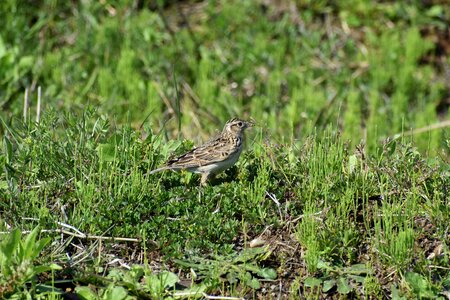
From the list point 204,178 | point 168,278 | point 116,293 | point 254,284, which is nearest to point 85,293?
point 116,293

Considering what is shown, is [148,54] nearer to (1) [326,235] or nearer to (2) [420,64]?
(2) [420,64]

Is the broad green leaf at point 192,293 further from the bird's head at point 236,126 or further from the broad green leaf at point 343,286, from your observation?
the bird's head at point 236,126

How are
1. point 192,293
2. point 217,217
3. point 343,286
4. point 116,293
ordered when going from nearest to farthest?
point 116,293 < point 192,293 < point 343,286 < point 217,217

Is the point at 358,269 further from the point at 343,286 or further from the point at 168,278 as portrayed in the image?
the point at 168,278

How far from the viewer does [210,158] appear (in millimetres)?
7766

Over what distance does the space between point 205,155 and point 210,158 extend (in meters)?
0.06

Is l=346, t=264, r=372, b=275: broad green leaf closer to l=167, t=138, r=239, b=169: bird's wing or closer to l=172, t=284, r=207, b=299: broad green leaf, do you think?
l=172, t=284, r=207, b=299: broad green leaf

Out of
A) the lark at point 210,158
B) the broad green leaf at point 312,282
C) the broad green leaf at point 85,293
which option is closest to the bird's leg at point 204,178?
the lark at point 210,158

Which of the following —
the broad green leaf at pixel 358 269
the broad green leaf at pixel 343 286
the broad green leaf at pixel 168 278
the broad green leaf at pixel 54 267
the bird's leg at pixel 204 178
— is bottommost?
the broad green leaf at pixel 343 286

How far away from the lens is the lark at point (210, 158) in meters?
7.55

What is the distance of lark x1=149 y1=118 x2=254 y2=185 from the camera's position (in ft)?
24.8

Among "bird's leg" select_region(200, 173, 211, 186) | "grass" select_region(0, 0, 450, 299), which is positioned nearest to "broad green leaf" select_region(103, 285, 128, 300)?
"grass" select_region(0, 0, 450, 299)

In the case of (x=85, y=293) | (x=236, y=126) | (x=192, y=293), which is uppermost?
(x=236, y=126)

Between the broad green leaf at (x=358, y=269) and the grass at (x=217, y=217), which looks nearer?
the grass at (x=217, y=217)
